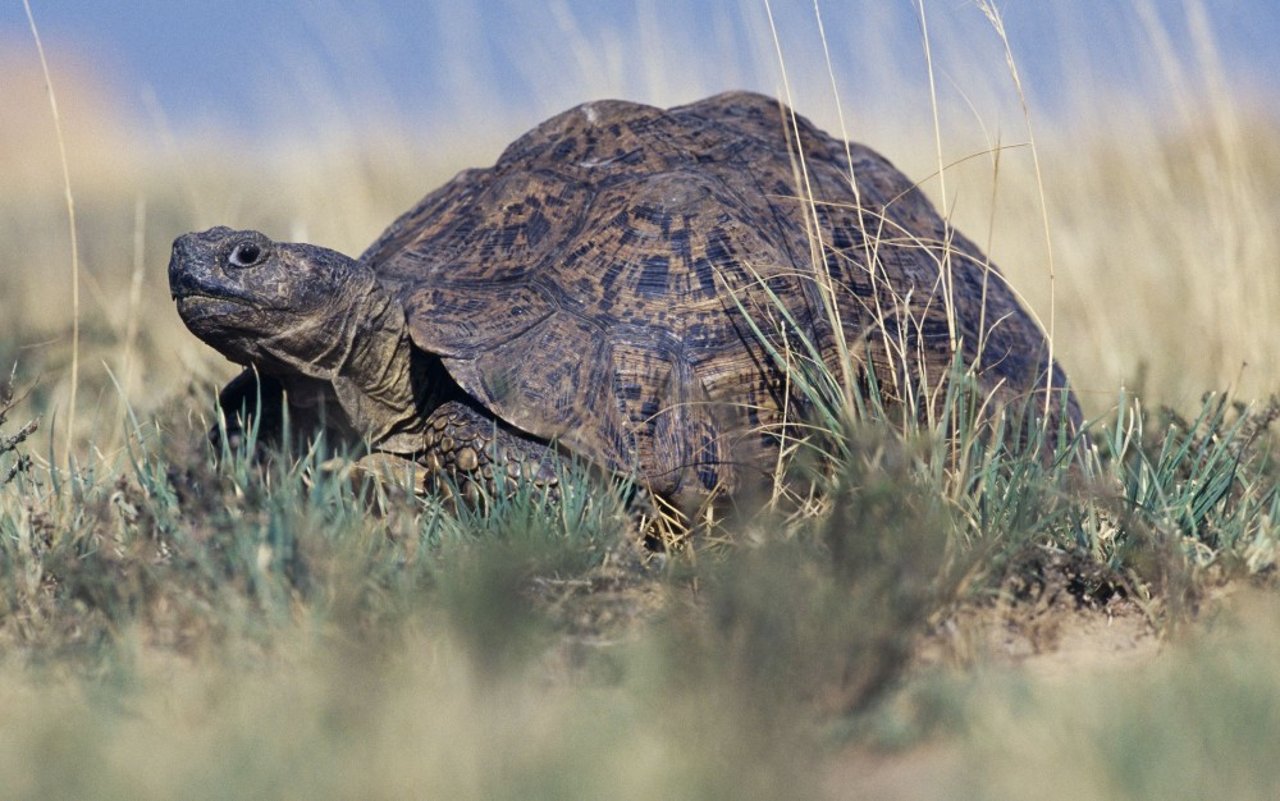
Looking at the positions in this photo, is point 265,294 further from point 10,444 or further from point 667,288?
point 667,288

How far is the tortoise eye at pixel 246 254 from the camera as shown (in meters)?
3.52

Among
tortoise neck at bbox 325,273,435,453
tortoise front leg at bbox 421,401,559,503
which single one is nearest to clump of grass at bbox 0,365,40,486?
tortoise neck at bbox 325,273,435,453

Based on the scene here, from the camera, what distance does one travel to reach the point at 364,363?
3.79 meters

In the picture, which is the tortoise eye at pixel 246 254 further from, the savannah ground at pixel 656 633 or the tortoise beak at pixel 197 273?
the savannah ground at pixel 656 633

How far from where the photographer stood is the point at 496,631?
223 centimetres

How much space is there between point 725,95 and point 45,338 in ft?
10.2

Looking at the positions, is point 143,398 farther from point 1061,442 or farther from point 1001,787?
point 1001,787

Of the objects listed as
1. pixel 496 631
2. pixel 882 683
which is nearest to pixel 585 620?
pixel 496 631

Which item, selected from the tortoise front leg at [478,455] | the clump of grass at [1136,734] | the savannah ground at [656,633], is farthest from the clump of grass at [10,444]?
the clump of grass at [1136,734]

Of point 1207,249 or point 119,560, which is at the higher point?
point 119,560

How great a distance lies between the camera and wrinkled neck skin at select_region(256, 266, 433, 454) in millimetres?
3658

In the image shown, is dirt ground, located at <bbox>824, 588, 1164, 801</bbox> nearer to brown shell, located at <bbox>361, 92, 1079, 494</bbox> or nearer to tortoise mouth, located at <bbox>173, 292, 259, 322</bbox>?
brown shell, located at <bbox>361, 92, 1079, 494</bbox>

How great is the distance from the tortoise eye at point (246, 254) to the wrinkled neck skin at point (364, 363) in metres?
0.21

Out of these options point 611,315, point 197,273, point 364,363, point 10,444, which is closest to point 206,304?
point 197,273
